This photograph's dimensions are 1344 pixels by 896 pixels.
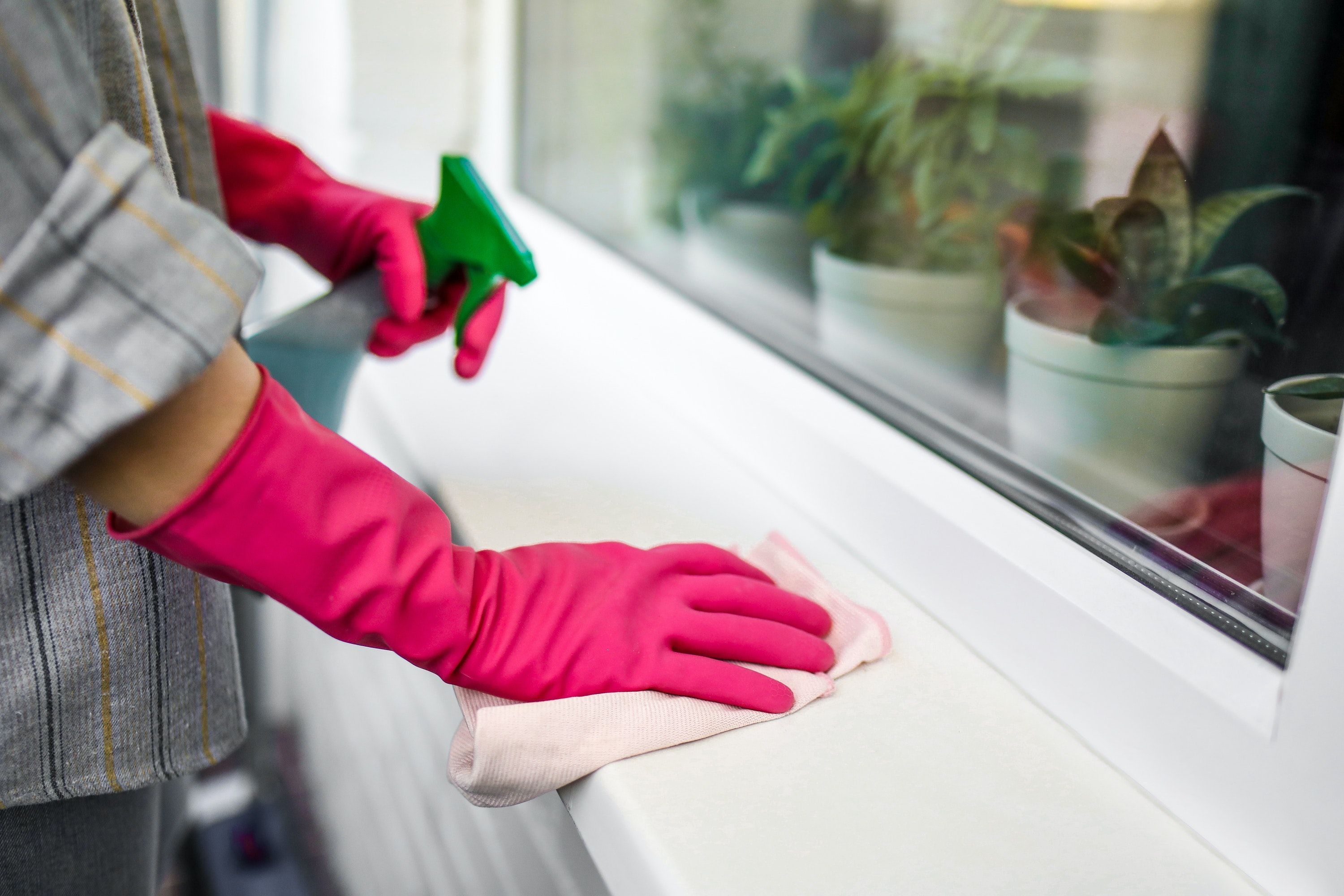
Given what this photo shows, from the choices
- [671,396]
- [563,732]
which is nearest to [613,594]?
[563,732]

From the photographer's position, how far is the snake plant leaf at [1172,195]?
56 cm

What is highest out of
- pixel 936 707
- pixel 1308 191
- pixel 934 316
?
pixel 1308 191

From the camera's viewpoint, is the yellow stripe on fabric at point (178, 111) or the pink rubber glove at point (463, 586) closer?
the pink rubber glove at point (463, 586)

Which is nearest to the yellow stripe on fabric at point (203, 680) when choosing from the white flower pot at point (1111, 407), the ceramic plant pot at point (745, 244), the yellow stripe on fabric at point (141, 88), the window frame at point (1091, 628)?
the yellow stripe on fabric at point (141, 88)

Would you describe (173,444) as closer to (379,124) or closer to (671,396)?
(671,396)

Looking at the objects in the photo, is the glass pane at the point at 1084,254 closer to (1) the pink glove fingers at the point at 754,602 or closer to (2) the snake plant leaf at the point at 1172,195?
(2) the snake plant leaf at the point at 1172,195

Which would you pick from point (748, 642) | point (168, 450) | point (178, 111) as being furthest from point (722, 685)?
point (178, 111)

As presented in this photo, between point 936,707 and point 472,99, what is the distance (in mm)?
1163

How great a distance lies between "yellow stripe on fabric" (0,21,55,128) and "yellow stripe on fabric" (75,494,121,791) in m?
0.19

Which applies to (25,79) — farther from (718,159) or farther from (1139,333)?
(718,159)

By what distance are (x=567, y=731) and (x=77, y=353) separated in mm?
255

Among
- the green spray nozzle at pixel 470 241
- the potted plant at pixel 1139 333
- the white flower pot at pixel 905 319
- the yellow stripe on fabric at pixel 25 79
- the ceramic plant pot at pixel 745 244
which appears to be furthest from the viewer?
the ceramic plant pot at pixel 745 244

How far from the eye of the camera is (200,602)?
0.51 meters

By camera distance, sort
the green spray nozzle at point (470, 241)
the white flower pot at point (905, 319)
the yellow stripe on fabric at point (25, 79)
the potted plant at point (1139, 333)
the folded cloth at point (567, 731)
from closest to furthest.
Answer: the yellow stripe on fabric at point (25, 79) < the folded cloth at point (567, 731) < the potted plant at point (1139, 333) < the green spray nozzle at point (470, 241) < the white flower pot at point (905, 319)
